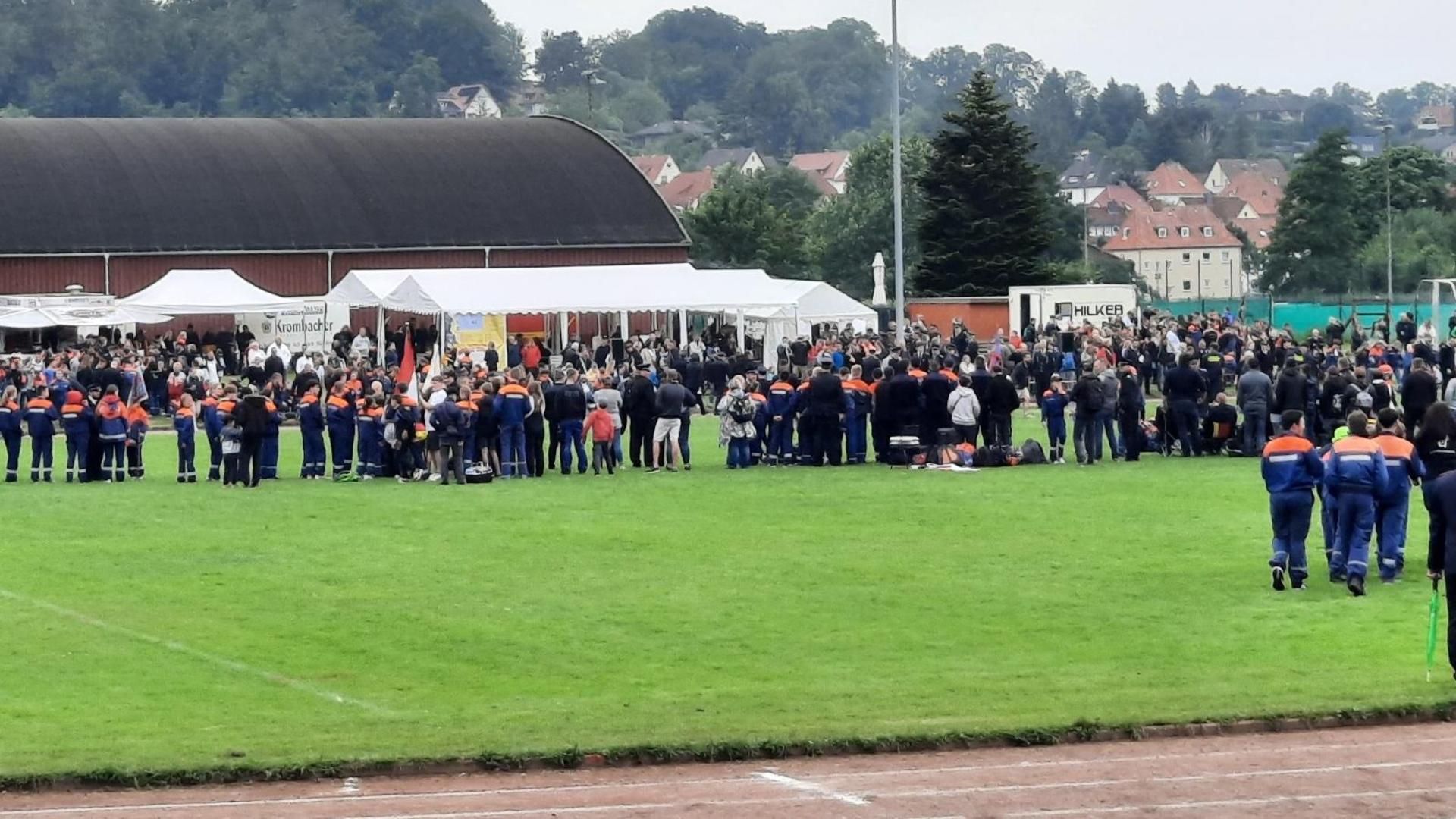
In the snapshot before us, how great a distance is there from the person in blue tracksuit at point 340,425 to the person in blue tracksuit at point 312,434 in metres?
0.14

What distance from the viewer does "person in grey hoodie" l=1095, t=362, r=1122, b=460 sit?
105 feet

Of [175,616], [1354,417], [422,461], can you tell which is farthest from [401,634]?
[422,461]

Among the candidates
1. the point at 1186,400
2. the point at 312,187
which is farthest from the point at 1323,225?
the point at 1186,400

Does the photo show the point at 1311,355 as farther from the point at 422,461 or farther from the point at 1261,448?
the point at 422,461

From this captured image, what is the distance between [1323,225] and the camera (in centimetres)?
9525

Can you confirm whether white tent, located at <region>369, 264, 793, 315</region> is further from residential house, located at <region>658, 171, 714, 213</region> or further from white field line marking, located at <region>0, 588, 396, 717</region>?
residential house, located at <region>658, 171, 714, 213</region>

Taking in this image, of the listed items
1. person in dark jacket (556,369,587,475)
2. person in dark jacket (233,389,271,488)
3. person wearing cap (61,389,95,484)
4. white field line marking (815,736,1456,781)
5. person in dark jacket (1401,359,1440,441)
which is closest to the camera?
white field line marking (815,736,1456,781)

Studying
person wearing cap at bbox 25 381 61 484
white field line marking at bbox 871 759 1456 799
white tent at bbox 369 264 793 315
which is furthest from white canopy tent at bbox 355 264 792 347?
white field line marking at bbox 871 759 1456 799

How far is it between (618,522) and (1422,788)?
1350cm

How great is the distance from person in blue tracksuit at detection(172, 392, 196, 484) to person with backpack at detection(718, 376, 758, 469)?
23.9 ft

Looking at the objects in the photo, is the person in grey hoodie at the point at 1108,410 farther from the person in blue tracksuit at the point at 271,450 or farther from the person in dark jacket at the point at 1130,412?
the person in blue tracksuit at the point at 271,450

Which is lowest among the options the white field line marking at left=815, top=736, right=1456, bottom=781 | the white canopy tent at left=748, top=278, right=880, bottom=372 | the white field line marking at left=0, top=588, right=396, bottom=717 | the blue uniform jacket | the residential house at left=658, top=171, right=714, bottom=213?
the white field line marking at left=815, top=736, right=1456, bottom=781

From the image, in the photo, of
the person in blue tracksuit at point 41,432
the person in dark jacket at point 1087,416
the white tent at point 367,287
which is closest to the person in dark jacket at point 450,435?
the person in blue tracksuit at point 41,432

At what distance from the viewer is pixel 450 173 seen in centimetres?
6688
